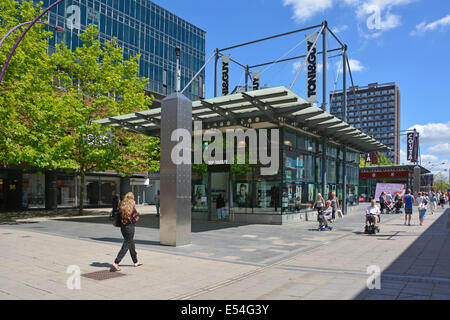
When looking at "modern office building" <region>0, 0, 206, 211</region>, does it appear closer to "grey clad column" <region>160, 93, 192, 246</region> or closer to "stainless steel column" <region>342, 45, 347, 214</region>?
"stainless steel column" <region>342, 45, 347, 214</region>

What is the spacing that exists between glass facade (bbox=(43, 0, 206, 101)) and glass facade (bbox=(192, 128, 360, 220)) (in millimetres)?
26467

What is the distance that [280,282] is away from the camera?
272 inches

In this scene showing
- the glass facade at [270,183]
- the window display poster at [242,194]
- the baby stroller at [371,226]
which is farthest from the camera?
the window display poster at [242,194]

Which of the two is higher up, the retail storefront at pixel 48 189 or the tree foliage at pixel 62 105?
the tree foliage at pixel 62 105

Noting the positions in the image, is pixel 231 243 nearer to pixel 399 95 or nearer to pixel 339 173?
pixel 339 173

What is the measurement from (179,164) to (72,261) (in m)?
4.12

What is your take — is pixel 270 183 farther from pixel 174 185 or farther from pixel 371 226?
pixel 174 185

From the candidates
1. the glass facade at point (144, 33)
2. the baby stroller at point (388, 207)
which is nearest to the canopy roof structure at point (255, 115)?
the baby stroller at point (388, 207)

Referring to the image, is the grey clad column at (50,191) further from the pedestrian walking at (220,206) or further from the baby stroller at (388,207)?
the baby stroller at (388,207)

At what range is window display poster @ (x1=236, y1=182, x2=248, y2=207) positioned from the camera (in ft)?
61.5

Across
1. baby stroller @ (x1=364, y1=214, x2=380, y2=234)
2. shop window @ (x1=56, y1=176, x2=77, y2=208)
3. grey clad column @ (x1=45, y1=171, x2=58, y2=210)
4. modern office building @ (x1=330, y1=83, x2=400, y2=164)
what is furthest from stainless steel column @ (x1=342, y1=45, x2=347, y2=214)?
modern office building @ (x1=330, y1=83, x2=400, y2=164)

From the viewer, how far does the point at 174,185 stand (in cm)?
1110

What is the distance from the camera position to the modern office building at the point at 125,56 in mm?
29717
